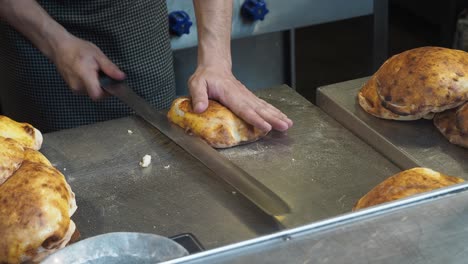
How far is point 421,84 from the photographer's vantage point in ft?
5.43

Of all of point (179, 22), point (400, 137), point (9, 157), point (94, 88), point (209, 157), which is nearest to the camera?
point (9, 157)

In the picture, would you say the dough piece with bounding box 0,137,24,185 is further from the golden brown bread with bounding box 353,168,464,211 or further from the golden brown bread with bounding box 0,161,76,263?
the golden brown bread with bounding box 353,168,464,211

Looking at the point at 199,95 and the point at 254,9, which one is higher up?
the point at 199,95

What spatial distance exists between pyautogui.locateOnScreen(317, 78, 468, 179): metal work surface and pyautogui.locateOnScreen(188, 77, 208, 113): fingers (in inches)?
11.0

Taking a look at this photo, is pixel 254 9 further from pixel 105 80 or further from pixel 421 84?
pixel 421 84

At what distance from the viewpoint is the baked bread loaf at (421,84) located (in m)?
1.64

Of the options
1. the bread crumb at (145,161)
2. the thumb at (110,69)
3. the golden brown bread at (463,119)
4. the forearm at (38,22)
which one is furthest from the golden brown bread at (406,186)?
the forearm at (38,22)

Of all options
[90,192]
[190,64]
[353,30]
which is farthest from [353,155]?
[353,30]

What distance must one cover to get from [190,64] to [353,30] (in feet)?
6.07

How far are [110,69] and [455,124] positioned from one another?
85cm

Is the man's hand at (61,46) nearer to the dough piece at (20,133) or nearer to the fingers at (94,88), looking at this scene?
the fingers at (94,88)

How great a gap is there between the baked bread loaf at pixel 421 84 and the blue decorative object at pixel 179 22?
1.24 m

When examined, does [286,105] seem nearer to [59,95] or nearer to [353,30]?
[59,95]

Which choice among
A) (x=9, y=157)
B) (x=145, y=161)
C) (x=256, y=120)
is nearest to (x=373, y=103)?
(x=256, y=120)
